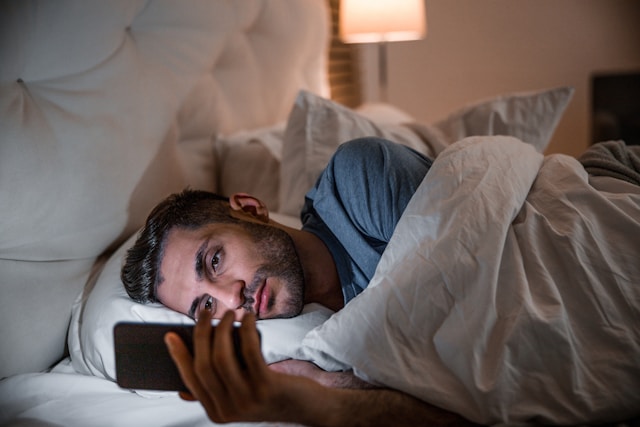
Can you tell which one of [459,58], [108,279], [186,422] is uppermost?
[459,58]

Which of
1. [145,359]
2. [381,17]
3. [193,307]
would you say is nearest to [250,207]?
[193,307]

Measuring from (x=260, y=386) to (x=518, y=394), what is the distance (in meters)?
0.32

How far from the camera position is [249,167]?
1.40 metres

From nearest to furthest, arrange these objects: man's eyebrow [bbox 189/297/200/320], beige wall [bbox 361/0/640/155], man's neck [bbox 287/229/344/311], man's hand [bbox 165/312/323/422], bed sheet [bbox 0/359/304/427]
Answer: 1. man's hand [bbox 165/312/323/422]
2. bed sheet [bbox 0/359/304/427]
3. man's eyebrow [bbox 189/297/200/320]
4. man's neck [bbox 287/229/344/311]
5. beige wall [bbox 361/0/640/155]

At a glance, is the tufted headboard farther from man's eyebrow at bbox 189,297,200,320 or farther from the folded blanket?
the folded blanket

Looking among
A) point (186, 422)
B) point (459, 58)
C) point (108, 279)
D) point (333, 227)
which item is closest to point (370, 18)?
point (459, 58)

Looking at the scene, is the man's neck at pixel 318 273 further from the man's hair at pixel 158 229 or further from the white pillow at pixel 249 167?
the white pillow at pixel 249 167

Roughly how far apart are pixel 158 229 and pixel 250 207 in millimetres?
200

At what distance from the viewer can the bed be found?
0.74 metres

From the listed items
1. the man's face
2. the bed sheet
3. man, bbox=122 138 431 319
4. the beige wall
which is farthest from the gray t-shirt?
the beige wall

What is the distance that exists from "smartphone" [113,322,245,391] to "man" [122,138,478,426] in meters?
0.12

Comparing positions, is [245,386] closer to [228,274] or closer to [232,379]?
[232,379]

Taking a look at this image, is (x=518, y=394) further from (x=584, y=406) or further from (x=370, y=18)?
(x=370, y=18)

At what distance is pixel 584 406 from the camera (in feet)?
2.29
